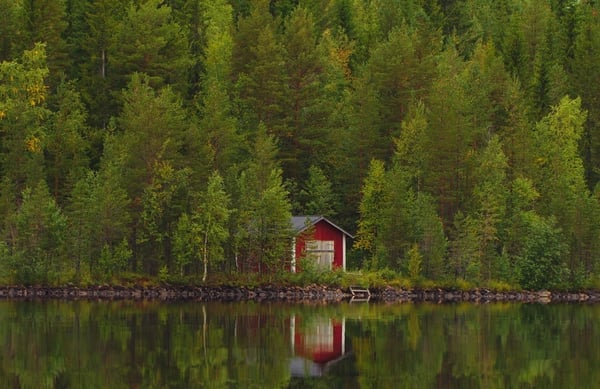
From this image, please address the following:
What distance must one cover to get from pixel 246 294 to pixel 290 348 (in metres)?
29.9

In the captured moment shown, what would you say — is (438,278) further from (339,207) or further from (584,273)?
(339,207)

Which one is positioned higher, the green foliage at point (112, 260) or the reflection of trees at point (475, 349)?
the green foliage at point (112, 260)

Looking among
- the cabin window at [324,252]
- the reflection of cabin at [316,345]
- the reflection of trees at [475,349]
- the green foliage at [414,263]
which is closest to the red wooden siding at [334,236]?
the cabin window at [324,252]

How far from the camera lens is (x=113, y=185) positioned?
72438mm

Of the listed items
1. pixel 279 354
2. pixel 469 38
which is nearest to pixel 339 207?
pixel 469 38

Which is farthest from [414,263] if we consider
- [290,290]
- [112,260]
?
[112,260]

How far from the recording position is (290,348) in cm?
3862

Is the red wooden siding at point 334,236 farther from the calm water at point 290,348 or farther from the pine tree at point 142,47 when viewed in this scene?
the pine tree at point 142,47

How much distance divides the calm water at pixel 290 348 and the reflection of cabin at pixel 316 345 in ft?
0.14

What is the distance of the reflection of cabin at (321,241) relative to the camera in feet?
241

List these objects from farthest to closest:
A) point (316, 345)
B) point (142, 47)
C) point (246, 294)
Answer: point (142, 47) → point (246, 294) → point (316, 345)

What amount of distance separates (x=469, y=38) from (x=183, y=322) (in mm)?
78670

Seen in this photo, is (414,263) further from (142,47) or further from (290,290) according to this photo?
(142,47)

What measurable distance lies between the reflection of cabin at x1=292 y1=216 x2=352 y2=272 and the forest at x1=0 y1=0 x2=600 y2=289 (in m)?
2.09
